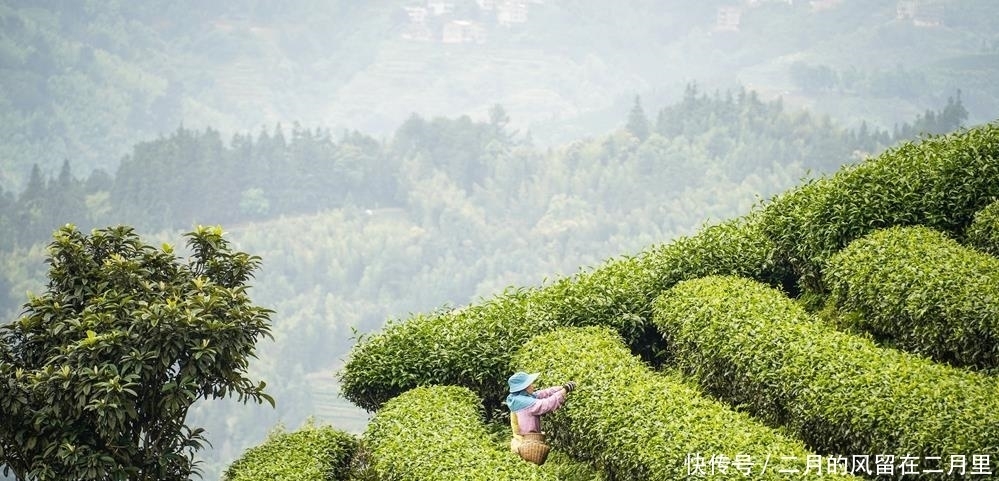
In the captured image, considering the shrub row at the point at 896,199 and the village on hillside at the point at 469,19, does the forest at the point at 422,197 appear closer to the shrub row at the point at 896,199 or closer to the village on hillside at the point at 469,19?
the village on hillside at the point at 469,19

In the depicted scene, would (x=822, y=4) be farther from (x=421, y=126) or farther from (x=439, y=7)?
(x=421, y=126)

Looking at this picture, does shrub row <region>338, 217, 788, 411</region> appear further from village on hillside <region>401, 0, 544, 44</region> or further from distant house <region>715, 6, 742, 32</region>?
distant house <region>715, 6, 742, 32</region>

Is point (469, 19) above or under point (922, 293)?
under

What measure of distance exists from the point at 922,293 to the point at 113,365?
20.1 feet

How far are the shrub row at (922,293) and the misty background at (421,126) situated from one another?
Answer: 64115mm

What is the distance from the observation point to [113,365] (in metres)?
9.27

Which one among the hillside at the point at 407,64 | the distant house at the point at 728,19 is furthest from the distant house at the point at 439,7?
the distant house at the point at 728,19

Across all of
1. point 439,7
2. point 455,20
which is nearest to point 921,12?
point 455,20

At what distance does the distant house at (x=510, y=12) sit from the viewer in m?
114

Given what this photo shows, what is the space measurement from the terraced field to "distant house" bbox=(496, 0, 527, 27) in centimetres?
10421

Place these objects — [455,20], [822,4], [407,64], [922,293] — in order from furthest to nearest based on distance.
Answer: [407,64], [455,20], [822,4], [922,293]

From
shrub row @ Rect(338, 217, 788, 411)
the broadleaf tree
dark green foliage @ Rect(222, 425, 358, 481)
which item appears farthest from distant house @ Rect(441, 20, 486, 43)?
dark green foliage @ Rect(222, 425, 358, 481)

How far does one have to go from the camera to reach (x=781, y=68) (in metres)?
105

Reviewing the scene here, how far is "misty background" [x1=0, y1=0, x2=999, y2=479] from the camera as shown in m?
88.8
